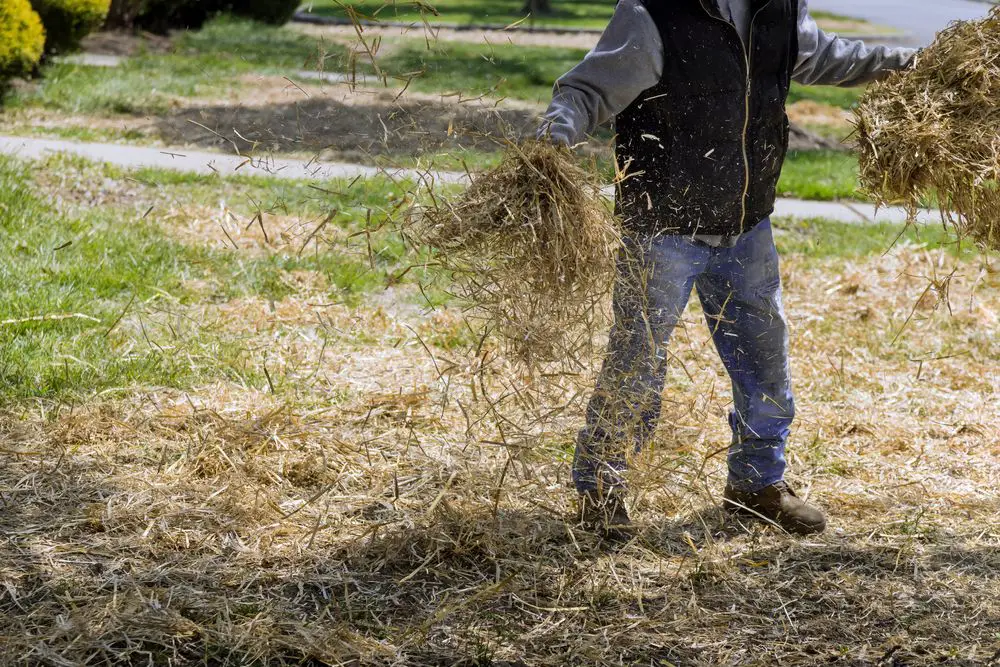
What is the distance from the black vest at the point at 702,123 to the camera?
3.61m

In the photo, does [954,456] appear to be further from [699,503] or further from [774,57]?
[774,57]

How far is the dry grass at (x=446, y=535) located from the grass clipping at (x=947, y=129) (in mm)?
1168

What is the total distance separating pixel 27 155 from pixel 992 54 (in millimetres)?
7025

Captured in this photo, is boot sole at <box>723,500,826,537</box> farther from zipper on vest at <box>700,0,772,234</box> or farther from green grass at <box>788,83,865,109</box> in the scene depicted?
green grass at <box>788,83,865,109</box>

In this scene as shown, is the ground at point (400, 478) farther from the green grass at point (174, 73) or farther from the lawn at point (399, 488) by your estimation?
the green grass at point (174, 73)

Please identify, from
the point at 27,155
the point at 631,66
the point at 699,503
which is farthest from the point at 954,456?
the point at 27,155

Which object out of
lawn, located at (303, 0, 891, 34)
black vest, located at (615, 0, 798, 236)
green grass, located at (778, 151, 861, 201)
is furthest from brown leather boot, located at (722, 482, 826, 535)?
lawn, located at (303, 0, 891, 34)

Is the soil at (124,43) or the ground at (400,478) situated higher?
the ground at (400,478)

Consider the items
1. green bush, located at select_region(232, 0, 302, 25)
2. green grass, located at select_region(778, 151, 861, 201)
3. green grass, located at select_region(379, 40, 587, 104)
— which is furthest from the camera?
green bush, located at select_region(232, 0, 302, 25)

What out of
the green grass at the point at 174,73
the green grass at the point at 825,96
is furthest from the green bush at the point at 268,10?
the green grass at the point at 825,96

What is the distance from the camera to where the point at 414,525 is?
404cm

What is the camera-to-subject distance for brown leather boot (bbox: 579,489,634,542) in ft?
12.9

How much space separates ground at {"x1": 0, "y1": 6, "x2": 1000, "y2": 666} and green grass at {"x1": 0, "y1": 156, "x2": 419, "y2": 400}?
21mm

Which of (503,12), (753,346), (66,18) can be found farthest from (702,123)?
(503,12)
